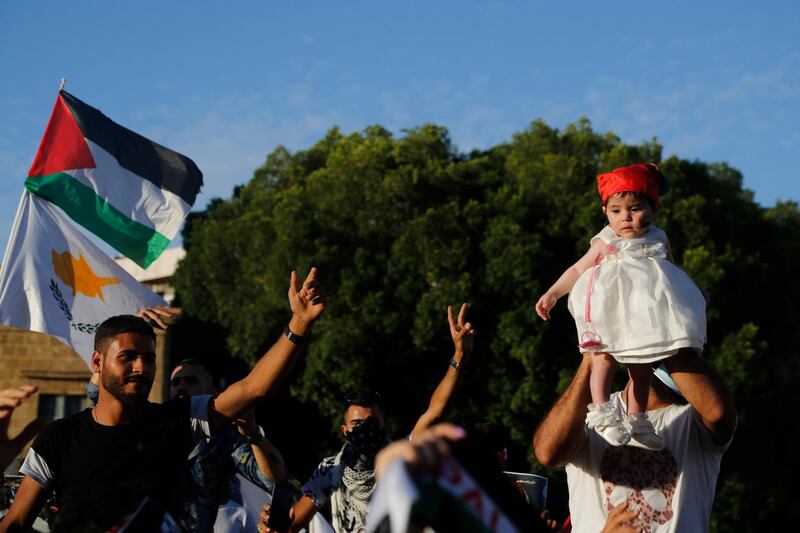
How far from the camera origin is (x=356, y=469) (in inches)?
248

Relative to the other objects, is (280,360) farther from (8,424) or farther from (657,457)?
(657,457)

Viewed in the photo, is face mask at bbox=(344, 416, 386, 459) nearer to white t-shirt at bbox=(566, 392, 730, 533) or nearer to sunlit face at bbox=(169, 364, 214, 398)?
sunlit face at bbox=(169, 364, 214, 398)

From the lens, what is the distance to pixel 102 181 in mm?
8391

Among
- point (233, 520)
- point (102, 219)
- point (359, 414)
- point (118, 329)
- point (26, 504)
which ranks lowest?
point (233, 520)

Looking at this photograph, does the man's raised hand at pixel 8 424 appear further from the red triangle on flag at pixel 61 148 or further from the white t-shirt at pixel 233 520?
the red triangle on flag at pixel 61 148

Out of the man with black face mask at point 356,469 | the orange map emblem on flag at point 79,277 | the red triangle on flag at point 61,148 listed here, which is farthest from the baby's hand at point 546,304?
the red triangle on flag at point 61,148

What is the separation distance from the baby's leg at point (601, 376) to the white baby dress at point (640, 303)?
0.04 metres

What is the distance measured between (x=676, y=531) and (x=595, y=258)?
1.22 m

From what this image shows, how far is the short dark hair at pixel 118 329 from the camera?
201 inches

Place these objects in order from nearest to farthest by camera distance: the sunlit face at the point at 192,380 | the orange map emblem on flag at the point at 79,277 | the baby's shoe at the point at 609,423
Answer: the baby's shoe at the point at 609,423, the sunlit face at the point at 192,380, the orange map emblem on flag at the point at 79,277

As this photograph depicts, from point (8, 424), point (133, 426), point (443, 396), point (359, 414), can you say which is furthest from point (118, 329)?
point (359, 414)

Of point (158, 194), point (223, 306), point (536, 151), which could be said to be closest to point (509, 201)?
point (536, 151)

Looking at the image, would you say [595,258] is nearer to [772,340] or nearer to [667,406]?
[667,406]

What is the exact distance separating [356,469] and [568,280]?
189 cm
